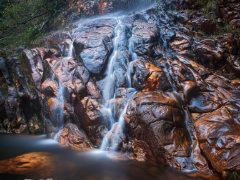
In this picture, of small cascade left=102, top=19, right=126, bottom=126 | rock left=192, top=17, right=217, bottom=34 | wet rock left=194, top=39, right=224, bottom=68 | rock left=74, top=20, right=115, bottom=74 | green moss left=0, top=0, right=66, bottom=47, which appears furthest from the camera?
green moss left=0, top=0, right=66, bottom=47

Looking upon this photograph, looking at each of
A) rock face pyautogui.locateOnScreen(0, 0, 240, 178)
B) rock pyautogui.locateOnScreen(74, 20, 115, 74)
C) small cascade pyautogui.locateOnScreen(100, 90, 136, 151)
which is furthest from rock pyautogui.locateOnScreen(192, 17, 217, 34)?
small cascade pyautogui.locateOnScreen(100, 90, 136, 151)

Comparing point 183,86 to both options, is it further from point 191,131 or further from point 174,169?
point 174,169

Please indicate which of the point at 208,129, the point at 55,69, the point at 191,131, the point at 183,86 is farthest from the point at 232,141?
the point at 55,69

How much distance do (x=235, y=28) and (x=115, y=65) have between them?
17.3 feet

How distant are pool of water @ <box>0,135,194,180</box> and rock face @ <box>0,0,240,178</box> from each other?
1.64ft

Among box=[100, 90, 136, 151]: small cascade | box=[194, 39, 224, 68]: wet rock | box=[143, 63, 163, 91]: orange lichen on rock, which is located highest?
box=[194, 39, 224, 68]: wet rock

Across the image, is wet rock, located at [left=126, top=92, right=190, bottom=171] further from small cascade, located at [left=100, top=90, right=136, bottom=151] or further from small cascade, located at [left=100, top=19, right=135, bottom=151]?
small cascade, located at [left=100, top=19, right=135, bottom=151]

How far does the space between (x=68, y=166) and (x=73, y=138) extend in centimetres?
206

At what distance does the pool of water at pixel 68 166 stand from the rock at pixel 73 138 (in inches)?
13.9

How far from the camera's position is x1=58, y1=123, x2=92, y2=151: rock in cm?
966

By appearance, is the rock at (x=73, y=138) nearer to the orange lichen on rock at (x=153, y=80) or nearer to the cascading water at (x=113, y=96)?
the cascading water at (x=113, y=96)

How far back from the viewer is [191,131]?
28.2 feet

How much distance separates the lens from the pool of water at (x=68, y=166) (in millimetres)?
7336

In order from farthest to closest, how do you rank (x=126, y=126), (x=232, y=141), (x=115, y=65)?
(x=115, y=65) < (x=126, y=126) < (x=232, y=141)
